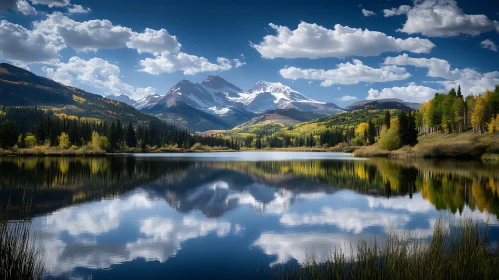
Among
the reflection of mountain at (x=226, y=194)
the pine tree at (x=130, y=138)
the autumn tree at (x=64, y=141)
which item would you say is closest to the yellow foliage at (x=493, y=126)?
the reflection of mountain at (x=226, y=194)

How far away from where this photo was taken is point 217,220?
25.6 meters

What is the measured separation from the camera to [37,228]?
21.3 meters

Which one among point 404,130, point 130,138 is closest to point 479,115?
point 404,130

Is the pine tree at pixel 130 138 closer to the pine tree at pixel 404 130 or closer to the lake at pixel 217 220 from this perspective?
the pine tree at pixel 404 130

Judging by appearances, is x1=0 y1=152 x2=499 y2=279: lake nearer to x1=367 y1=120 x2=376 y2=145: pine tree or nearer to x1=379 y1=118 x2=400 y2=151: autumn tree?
x1=379 y1=118 x2=400 y2=151: autumn tree

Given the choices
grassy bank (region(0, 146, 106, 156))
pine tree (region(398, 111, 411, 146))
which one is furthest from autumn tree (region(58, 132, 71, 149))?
pine tree (region(398, 111, 411, 146))

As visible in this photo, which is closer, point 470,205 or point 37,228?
point 37,228

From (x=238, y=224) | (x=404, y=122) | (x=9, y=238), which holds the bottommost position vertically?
(x=238, y=224)

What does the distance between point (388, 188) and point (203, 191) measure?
21.3 meters

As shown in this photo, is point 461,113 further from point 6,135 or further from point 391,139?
point 6,135

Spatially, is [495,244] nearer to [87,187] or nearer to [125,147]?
[87,187]

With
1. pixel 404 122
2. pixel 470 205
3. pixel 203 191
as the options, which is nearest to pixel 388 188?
pixel 470 205

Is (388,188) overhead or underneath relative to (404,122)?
underneath

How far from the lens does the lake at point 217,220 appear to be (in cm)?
1585
